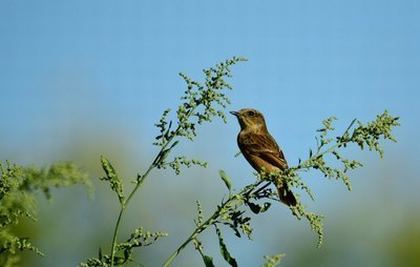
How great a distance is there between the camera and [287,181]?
3.96 m

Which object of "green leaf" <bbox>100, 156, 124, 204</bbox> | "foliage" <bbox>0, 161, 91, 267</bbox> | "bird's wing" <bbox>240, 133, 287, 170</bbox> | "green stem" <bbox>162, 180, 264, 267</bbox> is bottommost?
"foliage" <bbox>0, 161, 91, 267</bbox>

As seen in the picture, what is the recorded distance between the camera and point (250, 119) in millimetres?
11672

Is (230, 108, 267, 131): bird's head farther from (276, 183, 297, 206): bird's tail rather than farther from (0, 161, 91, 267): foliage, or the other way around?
(0, 161, 91, 267): foliage

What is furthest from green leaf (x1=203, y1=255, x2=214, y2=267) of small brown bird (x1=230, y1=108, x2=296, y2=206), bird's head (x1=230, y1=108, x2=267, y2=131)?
bird's head (x1=230, y1=108, x2=267, y2=131)

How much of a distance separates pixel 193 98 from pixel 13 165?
0.94 metres

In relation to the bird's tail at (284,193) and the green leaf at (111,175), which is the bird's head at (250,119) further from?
the green leaf at (111,175)

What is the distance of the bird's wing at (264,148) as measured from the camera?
938cm

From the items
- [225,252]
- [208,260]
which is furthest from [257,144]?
[208,260]

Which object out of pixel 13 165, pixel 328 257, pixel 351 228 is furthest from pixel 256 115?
pixel 351 228

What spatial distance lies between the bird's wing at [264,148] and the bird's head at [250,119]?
457mm

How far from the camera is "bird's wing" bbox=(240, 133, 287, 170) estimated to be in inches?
369

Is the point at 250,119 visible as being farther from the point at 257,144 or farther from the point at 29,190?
the point at 29,190

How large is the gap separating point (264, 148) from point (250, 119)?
1.73 metres

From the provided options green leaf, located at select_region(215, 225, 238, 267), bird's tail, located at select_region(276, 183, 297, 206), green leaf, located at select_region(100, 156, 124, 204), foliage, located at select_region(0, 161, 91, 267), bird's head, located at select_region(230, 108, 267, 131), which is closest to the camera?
foliage, located at select_region(0, 161, 91, 267)
